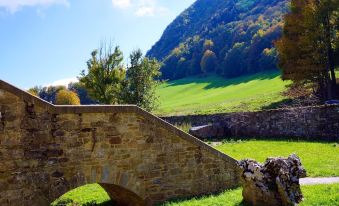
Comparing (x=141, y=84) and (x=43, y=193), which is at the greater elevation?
(x=141, y=84)

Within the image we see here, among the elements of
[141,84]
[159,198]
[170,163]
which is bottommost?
[159,198]

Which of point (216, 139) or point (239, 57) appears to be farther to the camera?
point (239, 57)

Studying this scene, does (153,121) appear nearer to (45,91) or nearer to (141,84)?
(141,84)

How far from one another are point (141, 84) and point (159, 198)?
23083mm

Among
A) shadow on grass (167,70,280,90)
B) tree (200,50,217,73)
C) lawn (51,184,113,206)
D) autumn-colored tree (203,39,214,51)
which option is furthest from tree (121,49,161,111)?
autumn-colored tree (203,39,214,51)

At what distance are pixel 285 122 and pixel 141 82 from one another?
49.9 ft

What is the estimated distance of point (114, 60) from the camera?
1374 inches

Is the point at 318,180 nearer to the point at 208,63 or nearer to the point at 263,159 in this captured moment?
the point at 263,159

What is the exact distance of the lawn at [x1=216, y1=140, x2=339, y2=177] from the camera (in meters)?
15.1

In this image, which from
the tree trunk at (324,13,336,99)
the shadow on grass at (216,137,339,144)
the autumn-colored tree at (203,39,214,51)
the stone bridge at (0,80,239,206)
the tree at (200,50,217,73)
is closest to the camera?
the stone bridge at (0,80,239,206)

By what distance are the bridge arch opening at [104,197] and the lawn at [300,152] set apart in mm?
5870

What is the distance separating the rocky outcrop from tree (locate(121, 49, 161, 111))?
79.6 ft

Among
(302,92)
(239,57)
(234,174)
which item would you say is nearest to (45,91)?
(239,57)

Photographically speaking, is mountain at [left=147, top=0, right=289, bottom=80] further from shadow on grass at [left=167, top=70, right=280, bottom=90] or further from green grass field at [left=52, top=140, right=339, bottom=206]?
green grass field at [left=52, top=140, right=339, bottom=206]
